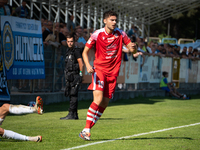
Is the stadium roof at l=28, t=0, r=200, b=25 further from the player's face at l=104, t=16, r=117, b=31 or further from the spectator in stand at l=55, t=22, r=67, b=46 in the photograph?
the player's face at l=104, t=16, r=117, b=31

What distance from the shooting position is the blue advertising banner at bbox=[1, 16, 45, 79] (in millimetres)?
11602

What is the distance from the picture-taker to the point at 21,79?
12.5 meters

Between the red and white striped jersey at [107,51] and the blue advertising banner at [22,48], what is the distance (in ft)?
16.5

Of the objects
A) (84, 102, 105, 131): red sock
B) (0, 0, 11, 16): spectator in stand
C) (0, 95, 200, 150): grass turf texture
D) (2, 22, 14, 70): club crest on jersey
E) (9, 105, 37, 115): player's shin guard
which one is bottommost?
(0, 95, 200, 150): grass turf texture

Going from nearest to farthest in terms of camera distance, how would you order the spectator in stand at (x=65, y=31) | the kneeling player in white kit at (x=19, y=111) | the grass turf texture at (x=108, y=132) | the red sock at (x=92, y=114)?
the kneeling player in white kit at (x=19, y=111) → the grass turf texture at (x=108, y=132) → the red sock at (x=92, y=114) → the spectator in stand at (x=65, y=31)

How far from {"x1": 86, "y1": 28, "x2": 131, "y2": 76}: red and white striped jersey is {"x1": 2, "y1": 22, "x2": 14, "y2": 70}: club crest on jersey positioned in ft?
16.4

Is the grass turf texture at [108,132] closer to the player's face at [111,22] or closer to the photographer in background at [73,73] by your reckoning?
the photographer in background at [73,73]

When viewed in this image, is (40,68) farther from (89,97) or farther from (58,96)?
(89,97)

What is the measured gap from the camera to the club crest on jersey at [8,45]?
37.6 ft

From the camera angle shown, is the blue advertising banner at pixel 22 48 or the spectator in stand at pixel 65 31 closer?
the blue advertising banner at pixel 22 48

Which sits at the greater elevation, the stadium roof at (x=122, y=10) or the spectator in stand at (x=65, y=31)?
the stadium roof at (x=122, y=10)

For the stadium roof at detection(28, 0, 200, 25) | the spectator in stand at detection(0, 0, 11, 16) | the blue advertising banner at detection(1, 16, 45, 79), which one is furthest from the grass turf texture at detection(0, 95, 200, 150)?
the stadium roof at detection(28, 0, 200, 25)

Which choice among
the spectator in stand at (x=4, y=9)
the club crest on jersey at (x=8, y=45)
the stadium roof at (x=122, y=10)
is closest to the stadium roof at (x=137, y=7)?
the stadium roof at (x=122, y=10)

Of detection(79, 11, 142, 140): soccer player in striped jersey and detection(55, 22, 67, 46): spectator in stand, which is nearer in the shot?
detection(79, 11, 142, 140): soccer player in striped jersey
